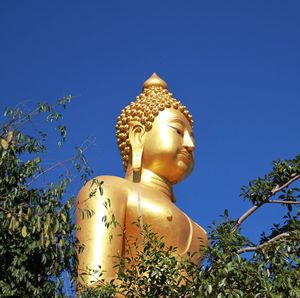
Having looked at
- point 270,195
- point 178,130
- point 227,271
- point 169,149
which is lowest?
point 227,271

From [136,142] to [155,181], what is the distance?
56 cm

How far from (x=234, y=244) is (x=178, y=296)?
0.57 meters

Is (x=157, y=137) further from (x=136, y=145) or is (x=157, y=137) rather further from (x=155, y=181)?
(x=155, y=181)

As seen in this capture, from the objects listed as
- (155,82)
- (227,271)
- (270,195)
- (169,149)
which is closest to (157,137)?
(169,149)

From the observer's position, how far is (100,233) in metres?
→ 7.79

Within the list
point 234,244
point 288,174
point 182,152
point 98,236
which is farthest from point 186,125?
point 234,244

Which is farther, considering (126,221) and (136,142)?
(136,142)

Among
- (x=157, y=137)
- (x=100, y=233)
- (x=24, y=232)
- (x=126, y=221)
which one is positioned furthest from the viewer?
(x=157, y=137)

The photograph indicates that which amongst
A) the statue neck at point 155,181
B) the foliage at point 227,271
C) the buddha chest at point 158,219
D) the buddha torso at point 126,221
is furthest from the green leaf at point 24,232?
the statue neck at point 155,181

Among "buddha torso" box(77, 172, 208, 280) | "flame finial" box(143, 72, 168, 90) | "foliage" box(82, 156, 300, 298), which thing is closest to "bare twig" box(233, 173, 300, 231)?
"foliage" box(82, 156, 300, 298)

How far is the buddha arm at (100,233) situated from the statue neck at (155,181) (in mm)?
759

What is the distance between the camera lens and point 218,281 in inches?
194

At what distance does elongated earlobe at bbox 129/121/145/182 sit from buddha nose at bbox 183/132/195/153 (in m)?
0.54

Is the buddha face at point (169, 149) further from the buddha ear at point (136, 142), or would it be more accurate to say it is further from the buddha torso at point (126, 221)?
the buddha torso at point (126, 221)
